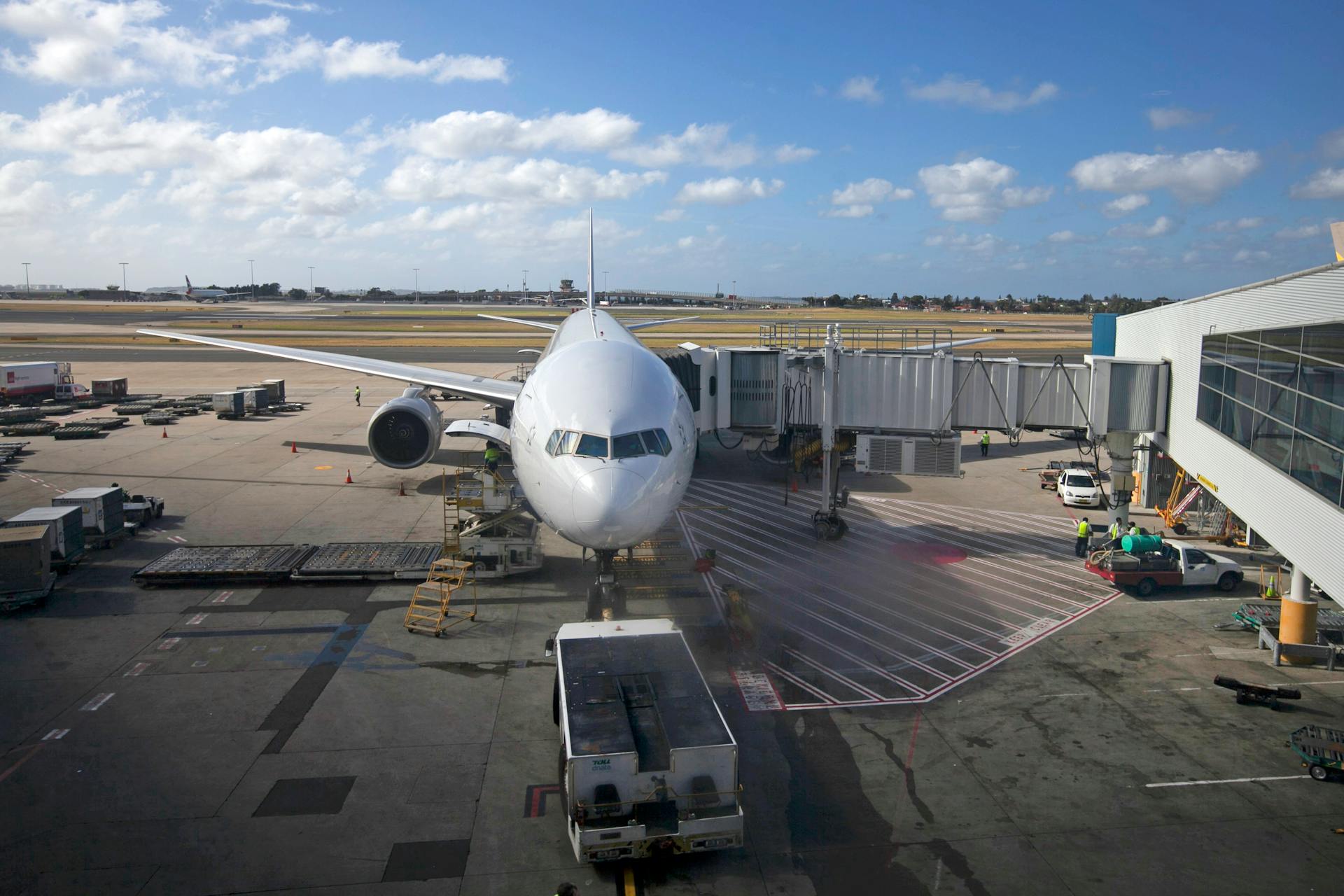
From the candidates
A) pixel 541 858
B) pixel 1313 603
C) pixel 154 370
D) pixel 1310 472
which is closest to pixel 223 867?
pixel 541 858

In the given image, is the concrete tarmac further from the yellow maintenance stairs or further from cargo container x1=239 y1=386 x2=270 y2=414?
cargo container x1=239 y1=386 x2=270 y2=414

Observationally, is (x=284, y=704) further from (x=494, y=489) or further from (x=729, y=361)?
(x=729, y=361)

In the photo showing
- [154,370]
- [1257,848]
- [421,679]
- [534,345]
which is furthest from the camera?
[534,345]

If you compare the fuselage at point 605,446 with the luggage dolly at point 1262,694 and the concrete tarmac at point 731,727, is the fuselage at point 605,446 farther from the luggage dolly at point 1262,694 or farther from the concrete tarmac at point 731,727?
the luggage dolly at point 1262,694

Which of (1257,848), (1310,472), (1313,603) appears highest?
A: (1310,472)

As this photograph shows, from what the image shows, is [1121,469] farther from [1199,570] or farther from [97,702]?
[97,702]

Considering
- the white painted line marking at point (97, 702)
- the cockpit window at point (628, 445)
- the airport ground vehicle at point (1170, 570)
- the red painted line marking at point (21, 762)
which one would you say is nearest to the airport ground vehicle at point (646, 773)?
the cockpit window at point (628, 445)

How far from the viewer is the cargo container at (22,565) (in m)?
20.0

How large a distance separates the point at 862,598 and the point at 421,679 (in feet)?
34.7

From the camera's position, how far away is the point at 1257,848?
11789mm

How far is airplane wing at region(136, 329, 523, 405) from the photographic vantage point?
30.4 m

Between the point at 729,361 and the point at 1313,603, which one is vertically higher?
the point at 729,361

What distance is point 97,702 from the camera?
15.5m

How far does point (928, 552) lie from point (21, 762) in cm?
2134
